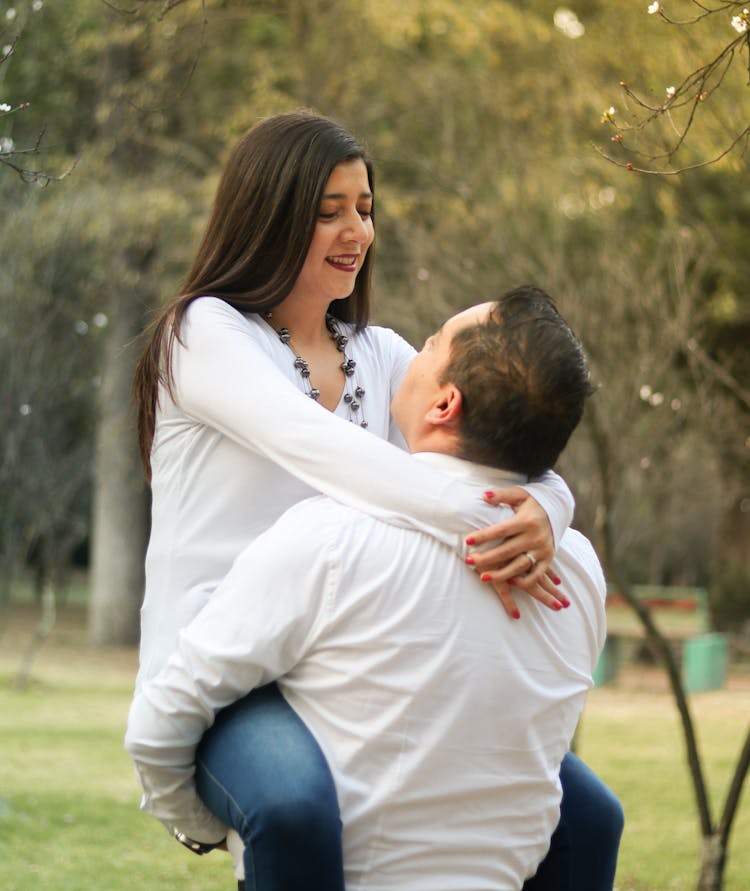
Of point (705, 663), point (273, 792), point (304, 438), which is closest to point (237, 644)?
point (273, 792)

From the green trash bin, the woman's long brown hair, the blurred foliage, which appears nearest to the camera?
the woman's long brown hair

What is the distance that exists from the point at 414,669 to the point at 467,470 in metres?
0.34

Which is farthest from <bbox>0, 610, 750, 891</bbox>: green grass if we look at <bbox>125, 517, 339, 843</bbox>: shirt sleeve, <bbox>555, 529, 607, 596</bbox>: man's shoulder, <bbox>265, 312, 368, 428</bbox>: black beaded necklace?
<bbox>555, 529, 607, 596</bbox>: man's shoulder

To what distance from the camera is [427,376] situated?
225cm

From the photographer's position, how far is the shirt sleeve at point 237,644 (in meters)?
2.05

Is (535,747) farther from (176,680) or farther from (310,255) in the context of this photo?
(310,255)

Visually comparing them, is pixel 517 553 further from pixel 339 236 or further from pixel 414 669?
pixel 339 236

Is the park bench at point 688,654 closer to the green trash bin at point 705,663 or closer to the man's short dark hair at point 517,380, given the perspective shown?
the green trash bin at point 705,663

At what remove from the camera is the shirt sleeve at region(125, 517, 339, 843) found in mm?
2053

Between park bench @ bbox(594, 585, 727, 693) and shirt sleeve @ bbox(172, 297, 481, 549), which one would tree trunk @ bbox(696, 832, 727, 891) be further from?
park bench @ bbox(594, 585, 727, 693)

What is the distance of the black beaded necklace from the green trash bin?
1377 cm

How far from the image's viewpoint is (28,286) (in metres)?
13.0

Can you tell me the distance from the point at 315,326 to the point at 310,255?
222 mm

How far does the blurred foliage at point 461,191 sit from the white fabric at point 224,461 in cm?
337
